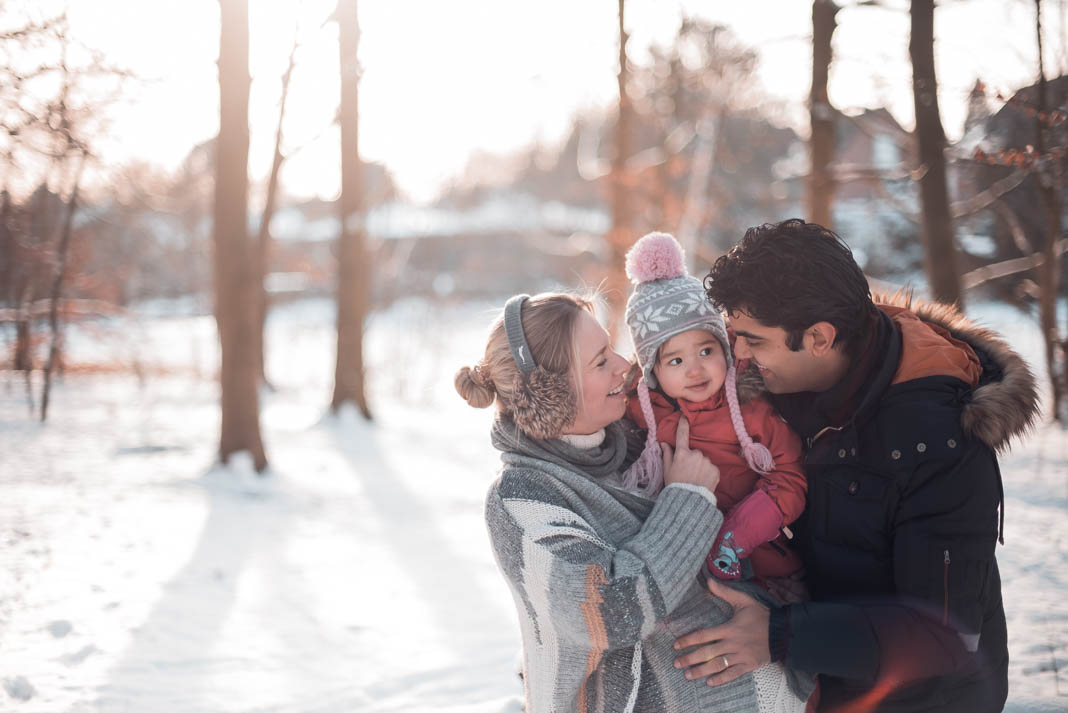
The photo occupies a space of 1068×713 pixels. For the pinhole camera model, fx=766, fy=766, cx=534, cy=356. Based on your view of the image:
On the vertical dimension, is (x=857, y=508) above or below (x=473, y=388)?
below

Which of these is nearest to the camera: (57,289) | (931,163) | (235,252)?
(931,163)

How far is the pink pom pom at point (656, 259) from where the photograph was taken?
7.68 feet

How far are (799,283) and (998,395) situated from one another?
19.3 inches

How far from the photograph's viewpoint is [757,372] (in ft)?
7.33

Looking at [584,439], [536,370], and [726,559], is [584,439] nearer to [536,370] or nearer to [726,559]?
[536,370]

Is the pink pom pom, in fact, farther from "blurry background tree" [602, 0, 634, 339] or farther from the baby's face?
"blurry background tree" [602, 0, 634, 339]

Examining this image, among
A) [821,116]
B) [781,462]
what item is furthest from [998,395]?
[821,116]

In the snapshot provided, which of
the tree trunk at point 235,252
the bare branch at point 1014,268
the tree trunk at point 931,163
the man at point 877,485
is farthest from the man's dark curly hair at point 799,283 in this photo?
the tree trunk at point 235,252

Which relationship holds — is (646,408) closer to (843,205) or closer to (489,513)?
(489,513)

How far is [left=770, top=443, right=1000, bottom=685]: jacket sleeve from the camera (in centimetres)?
168

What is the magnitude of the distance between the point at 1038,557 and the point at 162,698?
4763 mm

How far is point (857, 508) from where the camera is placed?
1830mm

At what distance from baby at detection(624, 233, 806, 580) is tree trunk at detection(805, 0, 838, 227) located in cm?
587

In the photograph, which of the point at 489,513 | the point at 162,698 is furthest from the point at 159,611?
the point at 489,513
